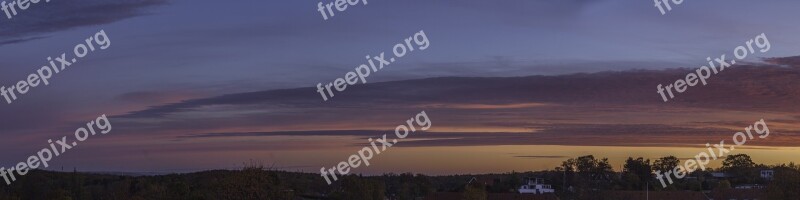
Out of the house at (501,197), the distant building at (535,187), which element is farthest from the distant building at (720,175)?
the house at (501,197)

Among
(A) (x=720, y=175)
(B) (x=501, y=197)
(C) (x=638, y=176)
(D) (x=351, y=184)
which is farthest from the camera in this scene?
(A) (x=720, y=175)

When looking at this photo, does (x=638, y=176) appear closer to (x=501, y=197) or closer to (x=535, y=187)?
(x=535, y=187)

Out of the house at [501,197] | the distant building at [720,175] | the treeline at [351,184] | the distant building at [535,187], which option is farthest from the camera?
the distant building at [720,175]

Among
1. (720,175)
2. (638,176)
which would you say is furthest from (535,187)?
(720,175)

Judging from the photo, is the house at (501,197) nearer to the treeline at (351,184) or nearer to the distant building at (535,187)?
the treeline at (351,184)

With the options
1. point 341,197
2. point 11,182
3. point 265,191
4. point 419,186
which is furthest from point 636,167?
point 265,191

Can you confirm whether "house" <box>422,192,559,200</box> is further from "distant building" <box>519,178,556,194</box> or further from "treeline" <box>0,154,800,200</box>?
"distant building" <box>519,178,556,194</box>

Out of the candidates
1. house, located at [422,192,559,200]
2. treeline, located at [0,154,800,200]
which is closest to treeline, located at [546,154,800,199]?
treeline, located at [0,154,800,200]

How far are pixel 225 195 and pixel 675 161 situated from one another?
4845 inches

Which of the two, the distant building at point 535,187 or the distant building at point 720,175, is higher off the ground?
the distant building at point 720,175

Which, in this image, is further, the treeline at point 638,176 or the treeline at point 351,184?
the treeline at point 638,176

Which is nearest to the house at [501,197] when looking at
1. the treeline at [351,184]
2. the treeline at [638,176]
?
the treeline at [351,184]

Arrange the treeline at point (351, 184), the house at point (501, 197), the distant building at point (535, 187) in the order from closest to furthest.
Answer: the treeline at point (351, 184) < the house at point (501, 197) < the distant building at point (535, 187)

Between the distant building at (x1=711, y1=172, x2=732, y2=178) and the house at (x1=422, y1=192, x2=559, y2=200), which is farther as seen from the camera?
the distant building at (x1=711, y1=172, x2=732, y2=178)
